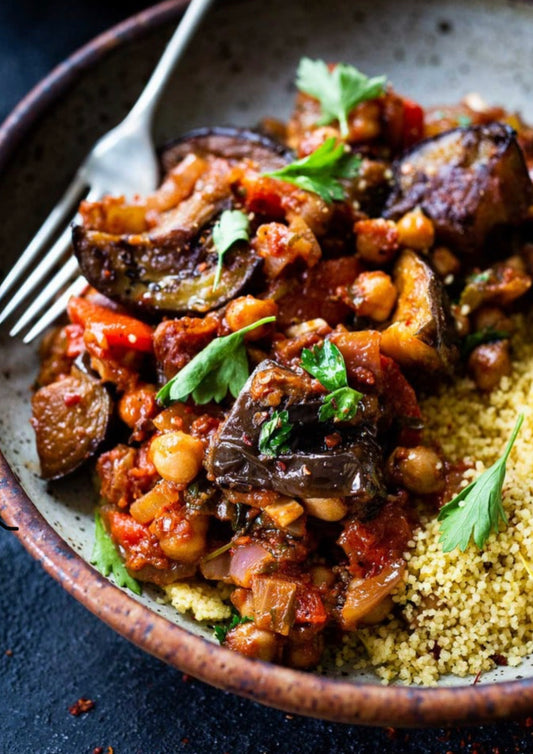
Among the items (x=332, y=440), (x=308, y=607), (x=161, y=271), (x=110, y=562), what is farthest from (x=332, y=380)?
(x=110, y=562)

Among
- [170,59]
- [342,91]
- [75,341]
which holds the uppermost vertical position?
[170,59]

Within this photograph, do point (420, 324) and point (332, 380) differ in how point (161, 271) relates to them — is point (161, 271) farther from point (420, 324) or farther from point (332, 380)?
point (420, 324)

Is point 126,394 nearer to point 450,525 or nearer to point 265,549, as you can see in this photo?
point 265,549

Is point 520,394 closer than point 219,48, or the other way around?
point 520,394

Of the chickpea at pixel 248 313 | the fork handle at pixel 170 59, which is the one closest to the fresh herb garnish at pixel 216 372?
the chickpea at pixel 248 313

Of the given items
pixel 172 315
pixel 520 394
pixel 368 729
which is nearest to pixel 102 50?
pixel 172 315
